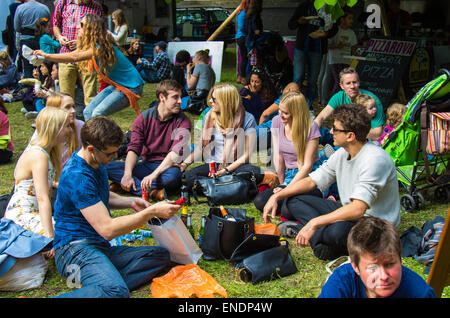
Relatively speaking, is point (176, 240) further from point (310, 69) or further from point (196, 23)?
point (196, 23)

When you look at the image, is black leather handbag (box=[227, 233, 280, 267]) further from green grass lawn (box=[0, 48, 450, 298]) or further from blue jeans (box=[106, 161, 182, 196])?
blue jeans (box=[106, 161, 182, 196])

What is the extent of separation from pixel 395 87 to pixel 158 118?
5.31m

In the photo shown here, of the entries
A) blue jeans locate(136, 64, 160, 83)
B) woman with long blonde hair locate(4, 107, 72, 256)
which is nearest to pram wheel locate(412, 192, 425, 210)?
woman with long blonde hair locate(4, 107, 72, 256)

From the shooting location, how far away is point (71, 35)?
26.8 ft

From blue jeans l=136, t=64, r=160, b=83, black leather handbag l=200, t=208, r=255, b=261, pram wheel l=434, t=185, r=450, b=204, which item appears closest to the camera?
black leather handbag l=200, t=208, r=255, b=261

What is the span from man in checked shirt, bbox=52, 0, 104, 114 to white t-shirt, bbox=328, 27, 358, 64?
4313 millimetres

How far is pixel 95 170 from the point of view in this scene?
3480 mm

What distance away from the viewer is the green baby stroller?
5000 millimetres

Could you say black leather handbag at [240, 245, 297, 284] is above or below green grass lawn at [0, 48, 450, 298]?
above

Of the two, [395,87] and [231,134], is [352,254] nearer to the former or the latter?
[231,134]

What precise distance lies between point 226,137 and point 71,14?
389 centimetres

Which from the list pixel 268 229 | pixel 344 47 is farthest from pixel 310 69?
pixel 268 229

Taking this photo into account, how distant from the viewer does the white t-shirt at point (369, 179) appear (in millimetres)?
3738
